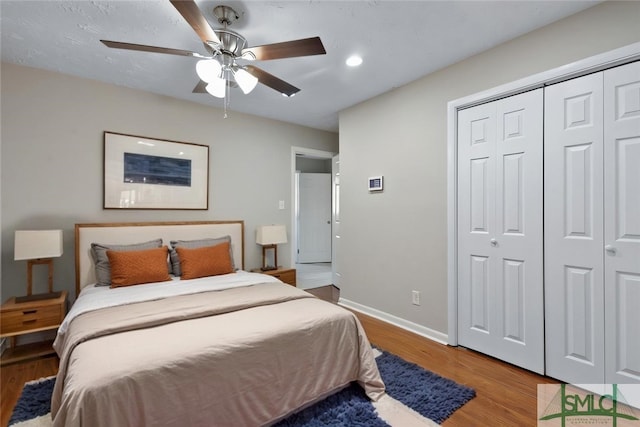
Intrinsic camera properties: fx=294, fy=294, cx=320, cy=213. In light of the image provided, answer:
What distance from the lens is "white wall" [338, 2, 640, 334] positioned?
1996mm

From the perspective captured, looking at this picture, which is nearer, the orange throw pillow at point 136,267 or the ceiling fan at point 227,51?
the ceiling fan at point 227,51

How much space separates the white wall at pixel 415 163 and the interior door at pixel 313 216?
283 cm

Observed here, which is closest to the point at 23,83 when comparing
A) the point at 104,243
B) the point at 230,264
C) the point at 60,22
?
the point at 60,22

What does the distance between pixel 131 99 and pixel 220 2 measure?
74.2 inches

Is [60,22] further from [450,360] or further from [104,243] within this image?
[450,360]

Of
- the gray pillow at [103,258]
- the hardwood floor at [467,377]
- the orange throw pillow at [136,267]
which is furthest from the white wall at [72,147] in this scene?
the hardwood floor at [467,377]

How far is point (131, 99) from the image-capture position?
3090 millimetres

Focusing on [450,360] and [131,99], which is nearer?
[450,360]

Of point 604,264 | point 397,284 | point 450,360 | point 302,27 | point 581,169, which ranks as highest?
point 302,27

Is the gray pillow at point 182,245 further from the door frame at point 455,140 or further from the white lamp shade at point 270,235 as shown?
the door frame at point 455,140

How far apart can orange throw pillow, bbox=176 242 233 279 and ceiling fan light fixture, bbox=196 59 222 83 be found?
5.49 ft

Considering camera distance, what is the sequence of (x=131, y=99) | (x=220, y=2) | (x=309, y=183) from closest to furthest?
1. (x=220, y=2)
2. (x=131, y=99)
3. (x=309, y=183)

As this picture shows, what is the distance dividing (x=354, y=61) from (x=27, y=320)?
3.33 meters

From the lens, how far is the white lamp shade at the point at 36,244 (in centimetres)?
230
